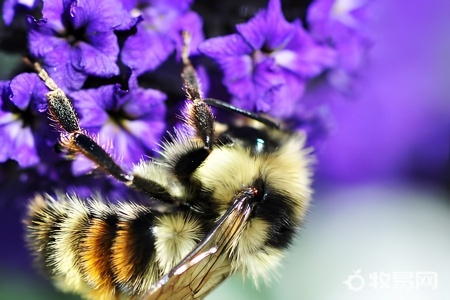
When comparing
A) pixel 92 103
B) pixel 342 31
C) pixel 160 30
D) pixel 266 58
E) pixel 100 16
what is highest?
pixel 342 31

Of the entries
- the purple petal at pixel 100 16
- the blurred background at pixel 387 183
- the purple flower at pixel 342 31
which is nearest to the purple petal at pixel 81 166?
the purple petal at pixel 100 16

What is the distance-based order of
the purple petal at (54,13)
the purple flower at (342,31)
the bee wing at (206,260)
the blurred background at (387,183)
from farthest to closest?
the blurred background at (387,183) < the purple flower at (342,31) < the purple petal at (54,13) < the bee wing at (206,260)

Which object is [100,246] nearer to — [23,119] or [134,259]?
[134,259]

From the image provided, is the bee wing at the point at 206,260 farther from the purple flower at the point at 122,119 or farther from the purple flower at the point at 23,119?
the purple flower at the point at 23,119

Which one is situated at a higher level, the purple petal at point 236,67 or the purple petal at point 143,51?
the purple petal at point 236,67

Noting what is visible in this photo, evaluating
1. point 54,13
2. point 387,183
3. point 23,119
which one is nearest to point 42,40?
point 54,13

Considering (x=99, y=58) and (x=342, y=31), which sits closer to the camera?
(x=99, y=58)

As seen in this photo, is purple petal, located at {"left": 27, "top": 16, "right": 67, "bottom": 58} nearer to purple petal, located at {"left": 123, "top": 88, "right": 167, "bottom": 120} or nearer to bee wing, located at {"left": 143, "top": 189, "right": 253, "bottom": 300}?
purple petal, located at {"left": 123, "top": 88, "right": 167, "bottom": 120}

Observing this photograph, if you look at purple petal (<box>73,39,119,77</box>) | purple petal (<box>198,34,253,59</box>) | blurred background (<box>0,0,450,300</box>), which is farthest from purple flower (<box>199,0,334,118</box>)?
blurred background (<box>0,0,450,300</box>)
